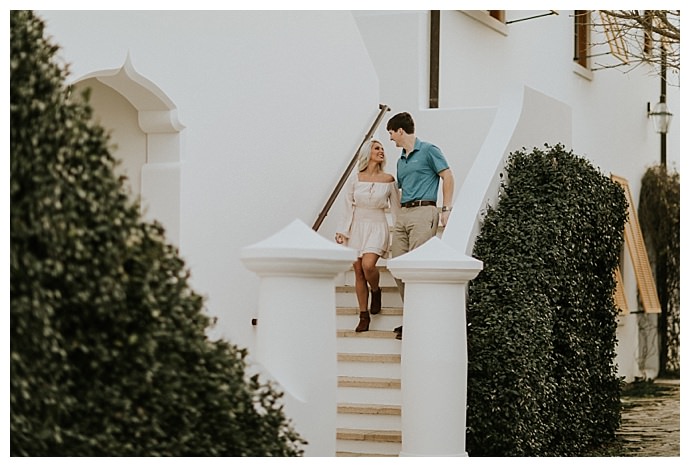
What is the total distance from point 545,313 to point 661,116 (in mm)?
8445

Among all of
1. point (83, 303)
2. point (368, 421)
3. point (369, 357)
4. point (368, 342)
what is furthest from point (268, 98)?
point (83, 303)

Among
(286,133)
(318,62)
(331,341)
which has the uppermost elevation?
(318,62)

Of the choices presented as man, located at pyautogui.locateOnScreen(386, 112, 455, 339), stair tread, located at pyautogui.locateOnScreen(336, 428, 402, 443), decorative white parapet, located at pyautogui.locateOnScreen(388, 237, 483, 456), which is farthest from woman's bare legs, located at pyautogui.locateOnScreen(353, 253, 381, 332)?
decorative white parapet, located at pyautogui.locateOnScreen(388, 237, 483, 456)

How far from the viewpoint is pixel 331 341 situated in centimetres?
670

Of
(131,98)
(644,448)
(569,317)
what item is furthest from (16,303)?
(644,448)

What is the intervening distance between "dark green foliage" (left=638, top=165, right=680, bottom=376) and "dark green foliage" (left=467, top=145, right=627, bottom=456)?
253 inches

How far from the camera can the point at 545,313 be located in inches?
354

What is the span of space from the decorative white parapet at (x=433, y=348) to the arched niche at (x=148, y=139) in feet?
5.08

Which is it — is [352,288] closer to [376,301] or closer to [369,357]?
[376,301]

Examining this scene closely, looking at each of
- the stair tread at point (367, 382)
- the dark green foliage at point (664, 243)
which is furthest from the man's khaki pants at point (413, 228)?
the dark green foliage at point (664, 243)

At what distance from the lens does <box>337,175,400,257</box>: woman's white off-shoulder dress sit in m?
9.09

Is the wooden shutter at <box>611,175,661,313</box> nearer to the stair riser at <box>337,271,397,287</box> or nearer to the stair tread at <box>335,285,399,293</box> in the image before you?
the stair riser at <box>337,271,397,287</box>
